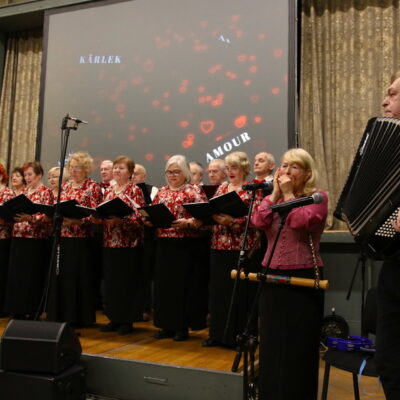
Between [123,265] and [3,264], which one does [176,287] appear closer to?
[123,265]

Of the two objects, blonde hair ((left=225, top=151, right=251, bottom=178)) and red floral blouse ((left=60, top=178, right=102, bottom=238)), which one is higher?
blonde hair ((left=225, top=151, right=251, bottom=178))

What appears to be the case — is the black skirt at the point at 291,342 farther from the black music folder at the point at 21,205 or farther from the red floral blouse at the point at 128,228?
the black music folder at the point at 21,205

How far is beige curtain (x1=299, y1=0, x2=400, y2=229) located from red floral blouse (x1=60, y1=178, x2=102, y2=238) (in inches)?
99.4

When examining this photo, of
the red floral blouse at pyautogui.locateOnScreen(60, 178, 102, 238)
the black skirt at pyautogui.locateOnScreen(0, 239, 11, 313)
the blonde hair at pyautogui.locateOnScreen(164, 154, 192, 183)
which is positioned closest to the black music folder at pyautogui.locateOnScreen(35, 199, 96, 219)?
the red floral blouse at pyautogui.locateOnScreen(60, 178, 102, 238)

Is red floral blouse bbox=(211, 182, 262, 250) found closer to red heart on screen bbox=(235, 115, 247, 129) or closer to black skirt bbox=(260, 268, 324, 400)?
black skirt bbox=(260, 268, 324, 400)

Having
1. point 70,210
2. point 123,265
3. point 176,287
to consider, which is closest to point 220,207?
point 176,287

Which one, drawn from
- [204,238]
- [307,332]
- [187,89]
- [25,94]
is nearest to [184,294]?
[204,238]

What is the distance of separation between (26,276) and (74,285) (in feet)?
1.88

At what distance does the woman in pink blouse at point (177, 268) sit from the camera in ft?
11.0

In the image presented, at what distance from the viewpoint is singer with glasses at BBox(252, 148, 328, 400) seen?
2.18 m

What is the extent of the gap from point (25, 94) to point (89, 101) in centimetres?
154

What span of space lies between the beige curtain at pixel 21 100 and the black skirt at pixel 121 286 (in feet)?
12.4

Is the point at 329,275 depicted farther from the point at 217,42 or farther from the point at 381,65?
the point at 217,42

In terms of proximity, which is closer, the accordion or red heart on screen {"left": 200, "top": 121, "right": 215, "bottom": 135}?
the accordion
